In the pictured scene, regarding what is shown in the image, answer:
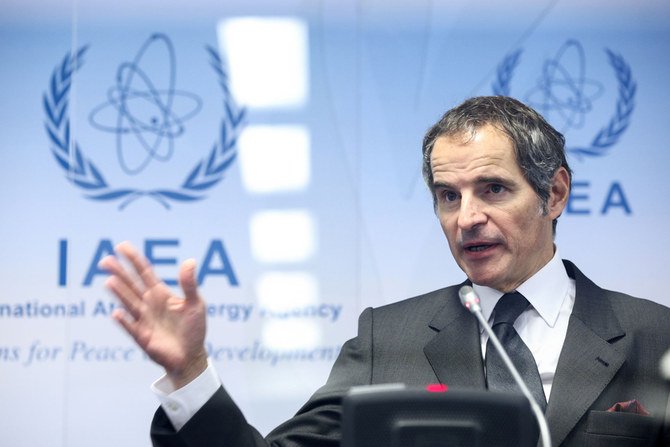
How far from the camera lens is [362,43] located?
149 inches

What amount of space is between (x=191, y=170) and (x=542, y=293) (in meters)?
1.88

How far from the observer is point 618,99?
12.6ft

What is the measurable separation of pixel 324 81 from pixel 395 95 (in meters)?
0.30

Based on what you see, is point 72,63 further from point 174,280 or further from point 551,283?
point 551,283

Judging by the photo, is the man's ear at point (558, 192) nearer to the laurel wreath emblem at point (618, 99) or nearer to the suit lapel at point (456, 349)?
the suit lapel at point (456, 349)

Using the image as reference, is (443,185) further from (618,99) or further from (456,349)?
(618,99)

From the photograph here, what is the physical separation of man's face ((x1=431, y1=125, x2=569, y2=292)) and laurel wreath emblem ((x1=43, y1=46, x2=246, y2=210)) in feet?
5.25

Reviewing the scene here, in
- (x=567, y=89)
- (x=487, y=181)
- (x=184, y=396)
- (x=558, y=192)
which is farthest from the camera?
(x=567, y=89)

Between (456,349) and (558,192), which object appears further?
(558,192)

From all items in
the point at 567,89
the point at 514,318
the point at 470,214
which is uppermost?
the point at 567,89

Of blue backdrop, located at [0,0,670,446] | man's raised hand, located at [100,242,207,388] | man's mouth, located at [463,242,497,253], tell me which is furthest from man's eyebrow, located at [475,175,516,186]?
blue backdrop, located at [0,0,670,446]

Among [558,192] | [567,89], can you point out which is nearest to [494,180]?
[558,192]

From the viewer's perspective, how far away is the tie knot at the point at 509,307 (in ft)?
7.18

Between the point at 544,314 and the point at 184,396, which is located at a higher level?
the point at 544,314
